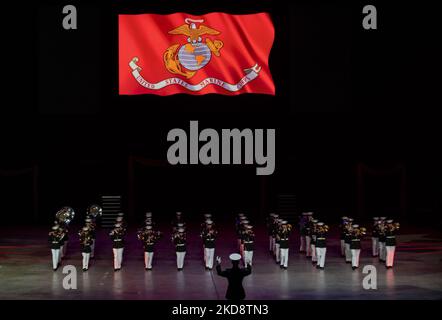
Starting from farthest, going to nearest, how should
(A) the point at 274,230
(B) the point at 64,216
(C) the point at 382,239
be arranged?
(B) the point at 64,216
(A) the point at 274,230
(C) the point at 382,239

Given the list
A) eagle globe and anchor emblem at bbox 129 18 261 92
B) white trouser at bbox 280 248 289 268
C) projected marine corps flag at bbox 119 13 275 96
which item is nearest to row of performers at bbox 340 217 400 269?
white trouser at bbox 280 248 289 268

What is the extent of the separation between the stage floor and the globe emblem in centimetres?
606

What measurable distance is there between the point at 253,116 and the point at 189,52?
337 cm

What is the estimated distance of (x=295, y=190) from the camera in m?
28.2

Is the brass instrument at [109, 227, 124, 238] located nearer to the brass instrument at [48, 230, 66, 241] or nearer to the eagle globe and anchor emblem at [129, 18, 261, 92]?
the brass instrument at [48, 230, 66, 241]

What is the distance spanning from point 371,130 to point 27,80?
12.0m

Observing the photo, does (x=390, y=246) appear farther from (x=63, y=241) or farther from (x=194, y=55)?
(x=194, y=55)

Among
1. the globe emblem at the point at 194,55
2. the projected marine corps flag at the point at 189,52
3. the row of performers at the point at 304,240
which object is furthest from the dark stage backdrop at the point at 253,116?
the row of performers at the point at 304,240

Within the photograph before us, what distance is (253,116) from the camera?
88.2 ft

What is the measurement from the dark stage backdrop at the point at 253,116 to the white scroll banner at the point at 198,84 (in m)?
1.10

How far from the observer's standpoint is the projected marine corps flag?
25.2 m

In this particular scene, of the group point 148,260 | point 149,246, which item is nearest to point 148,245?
point 149,246

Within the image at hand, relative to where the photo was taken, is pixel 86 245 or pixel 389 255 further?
pixel 389 255
